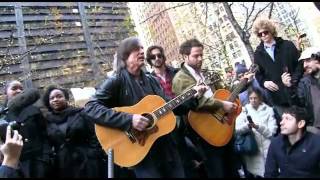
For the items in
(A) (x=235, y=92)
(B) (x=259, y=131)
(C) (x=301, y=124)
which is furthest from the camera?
(B) (x=259, y=131)

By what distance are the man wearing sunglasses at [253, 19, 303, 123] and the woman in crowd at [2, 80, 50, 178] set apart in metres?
2.81

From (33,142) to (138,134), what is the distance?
141cm

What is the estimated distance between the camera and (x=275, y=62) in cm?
550

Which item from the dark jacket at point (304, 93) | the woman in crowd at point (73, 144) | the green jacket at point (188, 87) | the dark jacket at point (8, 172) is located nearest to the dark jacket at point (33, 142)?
the woman in crowd at point (73, 144)

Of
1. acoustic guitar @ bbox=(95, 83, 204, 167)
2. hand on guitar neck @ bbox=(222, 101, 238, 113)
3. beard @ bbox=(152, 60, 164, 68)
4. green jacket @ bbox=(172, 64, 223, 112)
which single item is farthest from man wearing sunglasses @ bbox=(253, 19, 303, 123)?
acoustic guitar @ bbox=(95, 83, 204, 167)

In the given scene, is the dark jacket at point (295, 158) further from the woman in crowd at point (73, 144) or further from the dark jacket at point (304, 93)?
the woman in crowd at point (73, 144)

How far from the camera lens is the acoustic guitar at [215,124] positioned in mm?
4695

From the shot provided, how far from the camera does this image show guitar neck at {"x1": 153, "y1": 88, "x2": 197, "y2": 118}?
388cm

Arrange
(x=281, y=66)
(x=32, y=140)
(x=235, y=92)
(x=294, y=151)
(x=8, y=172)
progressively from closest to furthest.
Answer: (x=8, y=172), (x=32, y=140), (x=294, y=151), (x=235, y=92), (x=281, y=66)

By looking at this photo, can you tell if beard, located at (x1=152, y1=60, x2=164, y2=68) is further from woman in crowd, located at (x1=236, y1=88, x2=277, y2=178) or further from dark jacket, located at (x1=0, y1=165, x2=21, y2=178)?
dark jacket, located at (x1=0, y1=165, x2=21, y2=178)

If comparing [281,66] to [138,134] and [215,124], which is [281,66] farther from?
[138,134]

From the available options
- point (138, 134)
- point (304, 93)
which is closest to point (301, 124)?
point (304, 93)

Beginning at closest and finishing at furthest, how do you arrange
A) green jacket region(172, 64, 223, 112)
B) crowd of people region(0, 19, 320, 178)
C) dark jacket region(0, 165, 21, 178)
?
dark jacket region(0, 165, 21, 178)
crowd of people region(0, 19, 320, 178)
green jacket region(172, 64, 223, 112)

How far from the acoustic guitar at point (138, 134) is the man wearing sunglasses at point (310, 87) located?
2.11 meters
